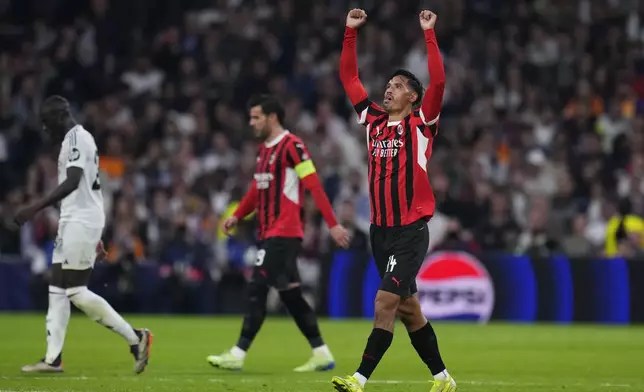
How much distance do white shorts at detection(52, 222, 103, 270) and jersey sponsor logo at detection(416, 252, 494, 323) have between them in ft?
30.9

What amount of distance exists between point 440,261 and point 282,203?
27.1 feet

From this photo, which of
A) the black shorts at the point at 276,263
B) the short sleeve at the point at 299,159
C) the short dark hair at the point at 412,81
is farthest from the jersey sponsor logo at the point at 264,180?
the short dark hair at the point at 412,81

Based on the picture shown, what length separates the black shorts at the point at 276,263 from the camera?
1298 cm

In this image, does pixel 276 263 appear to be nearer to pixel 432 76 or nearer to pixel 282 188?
pixel 282 188

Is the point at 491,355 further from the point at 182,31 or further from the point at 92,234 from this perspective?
the point at 182,31

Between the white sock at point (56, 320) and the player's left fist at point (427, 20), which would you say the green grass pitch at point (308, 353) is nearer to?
the white sock at point (56, 320)

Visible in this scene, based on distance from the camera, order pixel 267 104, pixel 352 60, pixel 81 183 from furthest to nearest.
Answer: pixel 267 104 < pixel 81 183 < pixel 352 60

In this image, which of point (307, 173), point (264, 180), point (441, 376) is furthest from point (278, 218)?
point (441, 376)

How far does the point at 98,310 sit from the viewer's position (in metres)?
12.0

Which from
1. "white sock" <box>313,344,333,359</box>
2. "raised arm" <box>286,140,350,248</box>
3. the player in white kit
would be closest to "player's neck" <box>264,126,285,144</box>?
"raised arm" <box>286,140,350,248</box>

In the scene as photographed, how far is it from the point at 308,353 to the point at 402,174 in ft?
17.9

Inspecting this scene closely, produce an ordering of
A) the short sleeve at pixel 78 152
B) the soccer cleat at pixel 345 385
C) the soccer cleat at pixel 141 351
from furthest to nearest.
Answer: the short sleeve at pixel 78 152 < the soccer cleat at pixel 141 351 < the soccer cleat at pixel 345 385

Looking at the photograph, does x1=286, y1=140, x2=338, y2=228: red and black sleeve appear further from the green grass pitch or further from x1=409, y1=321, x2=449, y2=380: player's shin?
x1=409, y1=321, x2=449, y2=380: player's shin

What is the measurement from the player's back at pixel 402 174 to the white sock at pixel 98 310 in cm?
299
